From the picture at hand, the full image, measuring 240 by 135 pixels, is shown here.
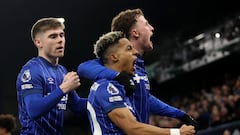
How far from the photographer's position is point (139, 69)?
4.95m

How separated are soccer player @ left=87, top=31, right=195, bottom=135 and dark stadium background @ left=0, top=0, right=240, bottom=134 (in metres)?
10.4

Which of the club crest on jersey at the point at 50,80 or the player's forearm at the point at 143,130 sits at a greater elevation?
the club crest on jersey at the point at 50,80

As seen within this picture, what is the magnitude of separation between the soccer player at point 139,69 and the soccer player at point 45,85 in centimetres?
20

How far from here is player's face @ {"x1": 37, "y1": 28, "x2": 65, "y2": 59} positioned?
4.70 meters

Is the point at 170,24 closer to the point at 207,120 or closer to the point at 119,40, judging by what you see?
the point at 207,120

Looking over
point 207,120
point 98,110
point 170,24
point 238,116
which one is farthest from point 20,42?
point 98,110

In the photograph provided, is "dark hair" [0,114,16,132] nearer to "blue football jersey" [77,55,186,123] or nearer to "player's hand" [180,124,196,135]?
"blue football jersey" [77,55,186,123]

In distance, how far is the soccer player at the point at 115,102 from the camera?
150 inches

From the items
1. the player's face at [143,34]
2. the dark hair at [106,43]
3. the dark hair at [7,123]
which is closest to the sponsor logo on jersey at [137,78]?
the player's face at [143,34]

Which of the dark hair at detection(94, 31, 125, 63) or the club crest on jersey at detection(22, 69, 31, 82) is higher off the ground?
the dark hair at detection(94, 31, 125, 63)

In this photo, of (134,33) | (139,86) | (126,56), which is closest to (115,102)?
(126,56)

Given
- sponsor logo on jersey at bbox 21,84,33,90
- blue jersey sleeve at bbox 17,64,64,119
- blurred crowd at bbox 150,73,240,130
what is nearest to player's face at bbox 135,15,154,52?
blue jersey sleeve at bbox 17,64,64,119

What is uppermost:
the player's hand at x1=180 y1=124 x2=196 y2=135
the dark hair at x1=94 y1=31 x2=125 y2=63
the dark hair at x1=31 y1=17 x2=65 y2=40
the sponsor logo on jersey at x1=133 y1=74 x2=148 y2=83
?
the dark hair at x1=31 y1=17 x2=65 y2=40

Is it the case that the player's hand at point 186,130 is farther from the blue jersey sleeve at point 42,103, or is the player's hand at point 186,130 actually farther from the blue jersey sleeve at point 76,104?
the blue jersey sleeve at point 76,104
